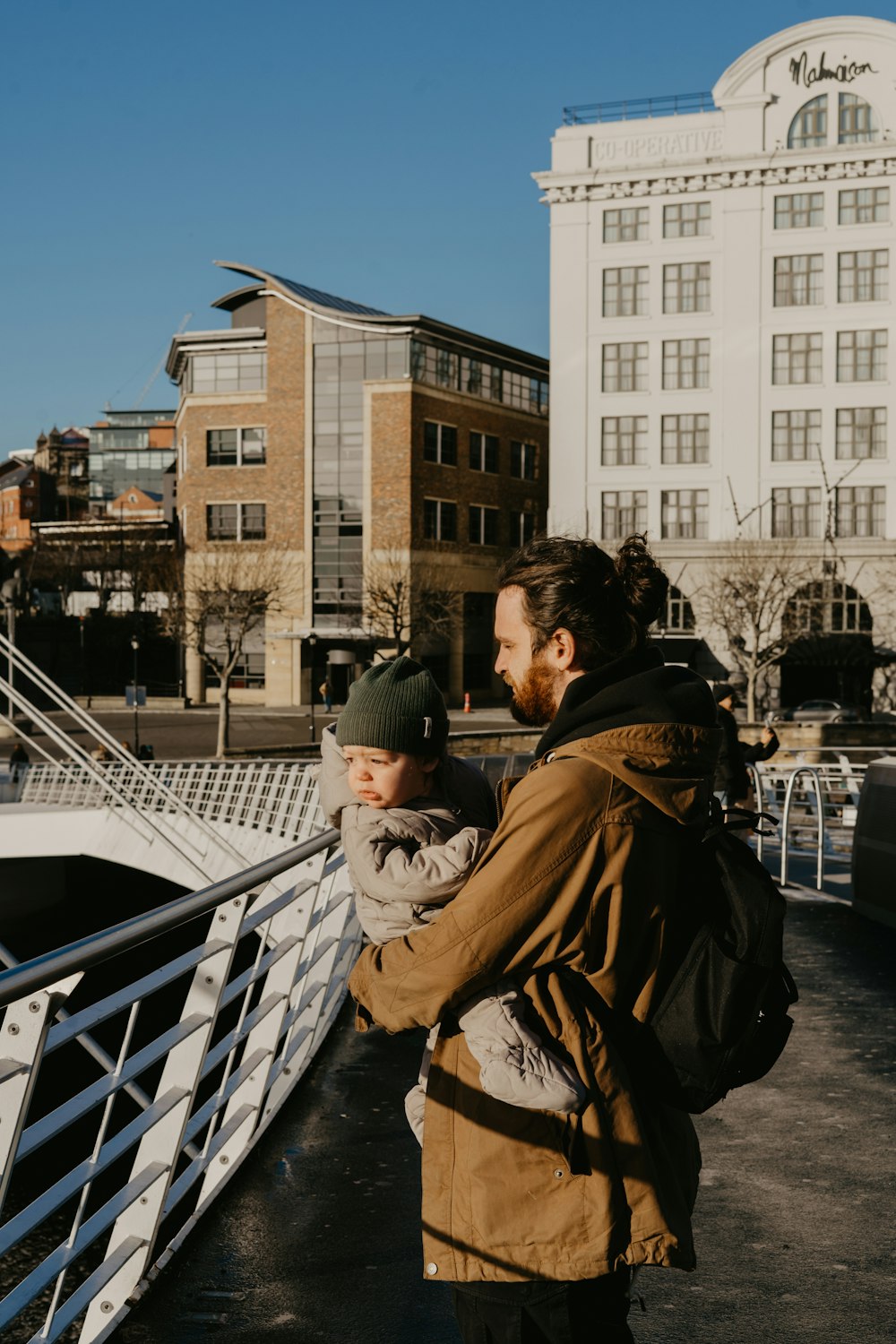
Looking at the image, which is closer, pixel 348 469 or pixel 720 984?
pixel 720 984

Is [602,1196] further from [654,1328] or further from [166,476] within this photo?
[166,476]

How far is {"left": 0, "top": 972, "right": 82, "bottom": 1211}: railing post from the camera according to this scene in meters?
2.50

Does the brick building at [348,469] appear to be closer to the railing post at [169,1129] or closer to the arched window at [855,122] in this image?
the arched window at [855,122]

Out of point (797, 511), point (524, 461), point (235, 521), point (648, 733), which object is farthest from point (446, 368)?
point (648, 733)

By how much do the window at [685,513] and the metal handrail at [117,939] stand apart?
4685cm

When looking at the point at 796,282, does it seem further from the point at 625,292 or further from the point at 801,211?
the point at 625,292

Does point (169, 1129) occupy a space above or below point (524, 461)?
below

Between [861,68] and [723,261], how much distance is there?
797 cm

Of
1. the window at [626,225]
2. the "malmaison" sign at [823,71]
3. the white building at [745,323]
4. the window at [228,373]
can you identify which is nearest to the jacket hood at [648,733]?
the white building at [745,323]

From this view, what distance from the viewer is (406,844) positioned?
2.35 m

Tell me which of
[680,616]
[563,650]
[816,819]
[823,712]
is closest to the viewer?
[563,650]

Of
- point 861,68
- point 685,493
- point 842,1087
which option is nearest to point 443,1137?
Answer: point 842,1087

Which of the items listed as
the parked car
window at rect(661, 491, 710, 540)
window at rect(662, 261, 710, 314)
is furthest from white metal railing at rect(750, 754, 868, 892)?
window at rect(662, 261, 710, 314)

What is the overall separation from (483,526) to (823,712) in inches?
946
